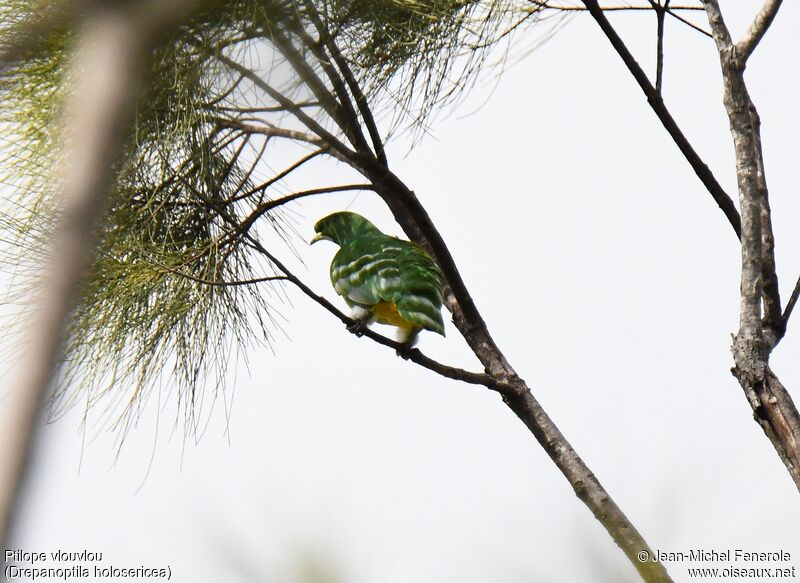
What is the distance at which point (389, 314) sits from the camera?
9.32 feet

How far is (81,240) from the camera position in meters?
0.75

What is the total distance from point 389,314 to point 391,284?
0.15 metres

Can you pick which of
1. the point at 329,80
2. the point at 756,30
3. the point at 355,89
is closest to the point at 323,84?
the point at 329,80

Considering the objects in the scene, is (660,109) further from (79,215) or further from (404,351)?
(79,215)

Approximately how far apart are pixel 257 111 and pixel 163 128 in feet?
0.84

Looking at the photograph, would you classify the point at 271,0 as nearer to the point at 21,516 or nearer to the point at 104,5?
the point at 104,5

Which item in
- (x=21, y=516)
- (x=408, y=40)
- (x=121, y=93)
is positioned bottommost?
(x=21, y=516)

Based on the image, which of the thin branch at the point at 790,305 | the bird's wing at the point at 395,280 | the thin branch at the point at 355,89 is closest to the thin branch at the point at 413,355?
the bird's wing at the point at 395,280

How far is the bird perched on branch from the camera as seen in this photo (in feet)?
8.75

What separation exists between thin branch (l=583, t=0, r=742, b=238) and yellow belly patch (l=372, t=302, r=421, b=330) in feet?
3.37

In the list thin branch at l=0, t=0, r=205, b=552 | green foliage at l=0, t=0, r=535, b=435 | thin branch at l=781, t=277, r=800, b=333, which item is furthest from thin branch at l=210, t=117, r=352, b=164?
thin branch at l=0, t=0, r=205, b=552

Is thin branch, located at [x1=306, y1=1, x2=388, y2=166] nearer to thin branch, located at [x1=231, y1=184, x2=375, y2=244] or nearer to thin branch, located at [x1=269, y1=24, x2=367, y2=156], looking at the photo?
thin branch, located at [x1=269, y1=24, x2=367, y2=156]

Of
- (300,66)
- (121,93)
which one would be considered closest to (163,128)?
(300,66)

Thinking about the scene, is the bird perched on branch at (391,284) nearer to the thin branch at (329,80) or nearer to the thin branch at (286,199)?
the thin branch at (286,199)
